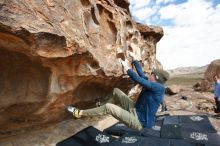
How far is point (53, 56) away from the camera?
6047mm

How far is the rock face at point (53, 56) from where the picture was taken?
547cm

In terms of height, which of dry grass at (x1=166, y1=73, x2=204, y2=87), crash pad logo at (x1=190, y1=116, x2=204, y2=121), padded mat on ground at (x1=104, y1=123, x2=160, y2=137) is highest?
dry grass at (x1=166, y1=73, x2=204, y2=87)

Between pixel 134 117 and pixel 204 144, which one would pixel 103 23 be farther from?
pixel 204 144

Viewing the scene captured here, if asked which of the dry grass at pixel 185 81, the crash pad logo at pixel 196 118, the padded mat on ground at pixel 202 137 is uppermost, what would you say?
the dry grass at pixel 185 81

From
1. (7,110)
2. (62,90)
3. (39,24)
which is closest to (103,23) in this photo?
(62,90)

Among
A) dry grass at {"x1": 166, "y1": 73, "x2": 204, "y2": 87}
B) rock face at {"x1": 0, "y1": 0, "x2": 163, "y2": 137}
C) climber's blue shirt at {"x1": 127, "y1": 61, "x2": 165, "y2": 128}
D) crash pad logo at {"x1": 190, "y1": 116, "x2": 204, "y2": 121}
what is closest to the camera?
rock face at {"x1": 0, "y1": 0, "x2": 163, "y2": 137}

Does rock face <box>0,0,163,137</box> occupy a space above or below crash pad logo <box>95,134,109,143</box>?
above

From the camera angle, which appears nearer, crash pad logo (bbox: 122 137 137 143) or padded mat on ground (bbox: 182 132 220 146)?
crash pad logo (bbox: 122 137 137 143)

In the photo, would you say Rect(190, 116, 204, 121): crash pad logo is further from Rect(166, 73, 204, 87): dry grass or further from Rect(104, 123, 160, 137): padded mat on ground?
Rect(166, 73, 204, 87): dry grass

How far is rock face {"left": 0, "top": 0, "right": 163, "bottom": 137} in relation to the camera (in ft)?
17.9

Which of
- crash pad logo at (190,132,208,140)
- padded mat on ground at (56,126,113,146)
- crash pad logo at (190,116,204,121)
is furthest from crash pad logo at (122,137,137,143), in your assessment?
crash pad logo at (190,116,204,121)

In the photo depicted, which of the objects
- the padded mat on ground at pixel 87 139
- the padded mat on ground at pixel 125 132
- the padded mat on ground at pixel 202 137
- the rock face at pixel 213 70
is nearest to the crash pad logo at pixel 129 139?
the padded mat on ground at pixel 87 139

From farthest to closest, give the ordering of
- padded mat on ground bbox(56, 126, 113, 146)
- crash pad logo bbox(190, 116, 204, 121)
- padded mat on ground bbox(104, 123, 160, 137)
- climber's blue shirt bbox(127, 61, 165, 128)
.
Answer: crash pad logo bbox(190, 116, 204, 121)
padded mat on ground bbox(104, 123, 160, 137)
padded mat on ground bbox(56, 126, 113, 146)
climber's blue shirt bbox(127, 61, 165, 128)

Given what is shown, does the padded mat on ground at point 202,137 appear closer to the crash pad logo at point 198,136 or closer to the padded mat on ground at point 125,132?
the crash pad logo at point 198,136
